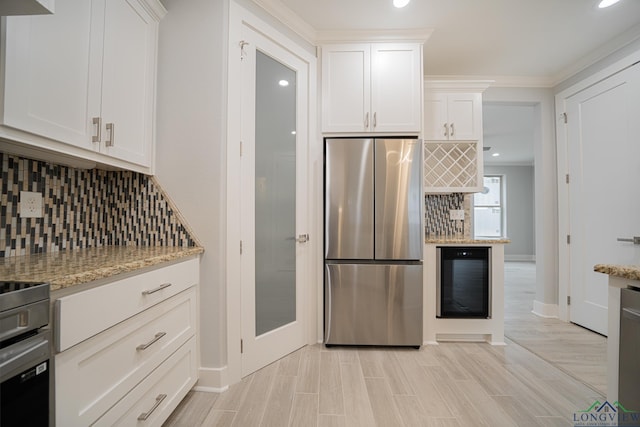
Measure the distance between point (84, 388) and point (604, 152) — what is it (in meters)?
4.14

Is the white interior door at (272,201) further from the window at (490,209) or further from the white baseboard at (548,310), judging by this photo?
the window at (490,209)

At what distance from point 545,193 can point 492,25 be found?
198cm

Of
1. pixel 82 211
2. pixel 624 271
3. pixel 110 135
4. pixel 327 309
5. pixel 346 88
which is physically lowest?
pixel 327 309

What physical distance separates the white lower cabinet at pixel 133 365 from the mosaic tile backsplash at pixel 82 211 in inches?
16.7

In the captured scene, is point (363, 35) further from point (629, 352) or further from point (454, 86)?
point (629, 352)

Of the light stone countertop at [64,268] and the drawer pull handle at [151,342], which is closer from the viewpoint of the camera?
the light stone countertop at [64,268]

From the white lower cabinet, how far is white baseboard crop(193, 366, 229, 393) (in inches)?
3.7

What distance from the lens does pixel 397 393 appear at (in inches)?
70.4

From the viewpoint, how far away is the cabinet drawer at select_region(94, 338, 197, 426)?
1.14 meters

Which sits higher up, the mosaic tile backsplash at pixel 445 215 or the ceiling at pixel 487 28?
the ceiling at pixel 487 28

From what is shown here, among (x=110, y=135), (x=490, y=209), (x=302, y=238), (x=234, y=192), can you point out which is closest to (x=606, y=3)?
(x=302, y=238)

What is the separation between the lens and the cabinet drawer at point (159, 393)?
3.73 ft

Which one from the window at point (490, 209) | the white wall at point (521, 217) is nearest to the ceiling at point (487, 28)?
the window at point (490, 209)

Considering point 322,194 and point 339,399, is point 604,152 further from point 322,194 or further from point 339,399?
point 339,399
